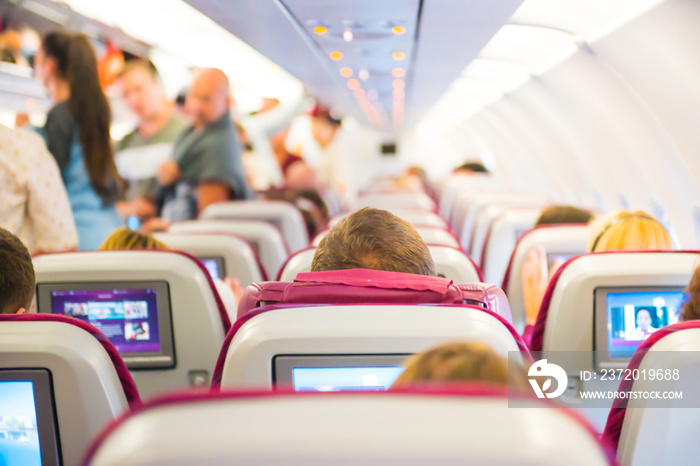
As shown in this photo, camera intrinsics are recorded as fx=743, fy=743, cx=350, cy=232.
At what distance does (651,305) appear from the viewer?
246 cm

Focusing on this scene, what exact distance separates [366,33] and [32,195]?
8.15ft

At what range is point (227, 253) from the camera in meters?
3.59

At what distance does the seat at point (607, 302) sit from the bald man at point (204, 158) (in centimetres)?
416

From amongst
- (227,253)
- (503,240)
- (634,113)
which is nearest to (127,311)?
(227,253)

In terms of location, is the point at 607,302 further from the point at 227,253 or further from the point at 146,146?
the point at 146,146

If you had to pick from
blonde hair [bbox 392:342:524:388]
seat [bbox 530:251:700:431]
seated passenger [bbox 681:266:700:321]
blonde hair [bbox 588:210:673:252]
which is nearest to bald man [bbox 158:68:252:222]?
blonde hair [bbox 588:210:673:252]

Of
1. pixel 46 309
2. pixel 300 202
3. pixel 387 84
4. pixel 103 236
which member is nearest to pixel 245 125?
pixel 387 84

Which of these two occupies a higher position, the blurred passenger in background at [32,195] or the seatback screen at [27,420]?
the blurred passenger in background at [32,195]

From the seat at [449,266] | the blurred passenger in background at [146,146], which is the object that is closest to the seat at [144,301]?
the seat at [449,266]

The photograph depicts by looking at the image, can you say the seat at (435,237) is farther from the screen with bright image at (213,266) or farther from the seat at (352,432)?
the seat at (352,432)

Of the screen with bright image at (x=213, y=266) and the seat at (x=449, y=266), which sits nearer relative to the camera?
the seat at (x=449, y=266)

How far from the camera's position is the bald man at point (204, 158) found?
20.4ft

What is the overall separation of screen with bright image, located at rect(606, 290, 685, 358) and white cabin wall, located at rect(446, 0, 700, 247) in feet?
6.55

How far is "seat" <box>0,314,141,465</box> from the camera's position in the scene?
164 cm
